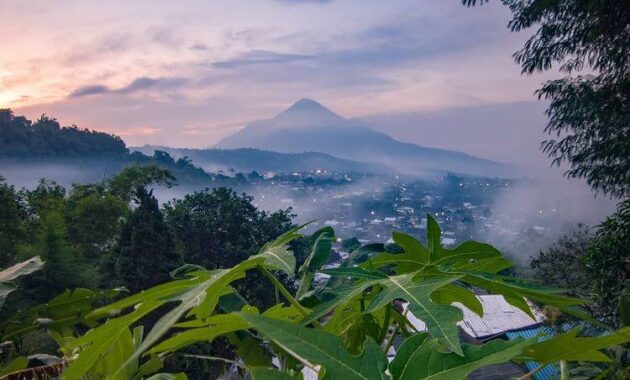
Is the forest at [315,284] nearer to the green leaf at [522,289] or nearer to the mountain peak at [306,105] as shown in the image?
the green leaf at [522,289]

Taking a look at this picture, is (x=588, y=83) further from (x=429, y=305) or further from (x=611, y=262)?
(x=429, y=305)

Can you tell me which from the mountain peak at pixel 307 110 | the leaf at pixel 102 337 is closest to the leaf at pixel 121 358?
the leaf at pixel 102 337

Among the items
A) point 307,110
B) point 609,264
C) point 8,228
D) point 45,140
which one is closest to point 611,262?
point 609,264

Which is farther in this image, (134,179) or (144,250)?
(134,179)

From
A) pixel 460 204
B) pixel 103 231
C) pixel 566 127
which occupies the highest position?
pixel 566 127

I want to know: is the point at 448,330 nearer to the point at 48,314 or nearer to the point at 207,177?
the point at 48,314

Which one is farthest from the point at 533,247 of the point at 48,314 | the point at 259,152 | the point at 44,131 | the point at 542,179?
the point at 259,152
